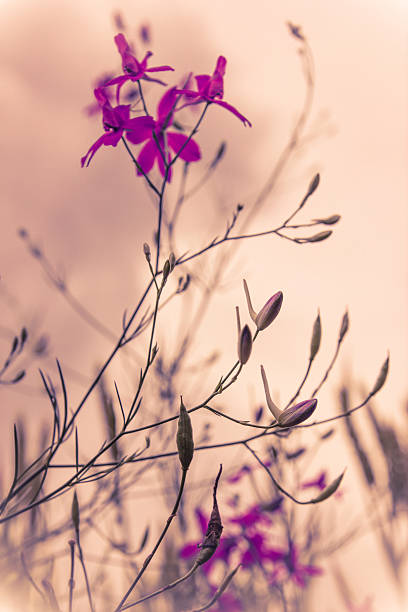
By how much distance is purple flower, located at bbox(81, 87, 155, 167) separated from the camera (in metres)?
0.54

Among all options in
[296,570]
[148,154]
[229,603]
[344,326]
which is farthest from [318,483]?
[148,154]

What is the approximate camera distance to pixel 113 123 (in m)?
0.56

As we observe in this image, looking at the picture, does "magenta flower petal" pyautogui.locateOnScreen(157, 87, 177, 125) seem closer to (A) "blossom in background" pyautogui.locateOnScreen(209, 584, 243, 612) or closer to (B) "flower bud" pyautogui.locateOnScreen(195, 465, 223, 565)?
(B) "flower bud" pyautogui.locateOnScreen(195, 465, 223, 565)

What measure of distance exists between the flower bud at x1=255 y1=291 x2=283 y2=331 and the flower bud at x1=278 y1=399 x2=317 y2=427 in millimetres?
73

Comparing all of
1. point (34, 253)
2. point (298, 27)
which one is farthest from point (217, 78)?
point (34, 253)

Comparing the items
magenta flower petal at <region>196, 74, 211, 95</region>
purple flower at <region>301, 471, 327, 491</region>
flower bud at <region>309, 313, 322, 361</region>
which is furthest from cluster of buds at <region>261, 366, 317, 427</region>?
purple flower at <region>301, 471, 327, 491</region>

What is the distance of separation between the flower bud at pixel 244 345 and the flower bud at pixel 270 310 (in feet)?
0.12

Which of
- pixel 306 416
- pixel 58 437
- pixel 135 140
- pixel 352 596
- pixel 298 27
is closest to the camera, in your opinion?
pixel 306 416

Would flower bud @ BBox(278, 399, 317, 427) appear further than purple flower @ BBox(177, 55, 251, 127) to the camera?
No

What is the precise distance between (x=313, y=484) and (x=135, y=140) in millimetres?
886

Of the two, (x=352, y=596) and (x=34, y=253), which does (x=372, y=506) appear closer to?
(x=352, y=596)

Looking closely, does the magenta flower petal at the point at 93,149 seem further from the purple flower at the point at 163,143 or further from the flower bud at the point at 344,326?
the flower bud at the point at 344,326

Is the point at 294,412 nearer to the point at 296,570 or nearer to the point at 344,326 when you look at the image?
the point at 344,326

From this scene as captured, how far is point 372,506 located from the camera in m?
1.10
